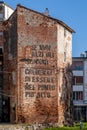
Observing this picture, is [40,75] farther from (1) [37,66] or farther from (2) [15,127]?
(2) [15,127]

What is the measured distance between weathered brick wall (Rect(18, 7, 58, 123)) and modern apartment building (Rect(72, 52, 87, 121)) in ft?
80.4

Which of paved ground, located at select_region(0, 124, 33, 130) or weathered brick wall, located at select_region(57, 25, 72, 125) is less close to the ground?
weathered brick wall, located at select_region(57, 25, 72, 125)

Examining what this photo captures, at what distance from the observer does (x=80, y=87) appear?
73.7 meters

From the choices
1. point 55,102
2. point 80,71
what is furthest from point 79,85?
point 55,102

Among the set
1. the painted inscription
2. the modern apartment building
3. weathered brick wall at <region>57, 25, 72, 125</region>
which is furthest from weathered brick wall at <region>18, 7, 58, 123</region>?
the modern apartment building

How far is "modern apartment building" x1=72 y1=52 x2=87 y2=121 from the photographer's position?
7325cm

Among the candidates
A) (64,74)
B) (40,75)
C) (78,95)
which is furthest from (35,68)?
(78,95)

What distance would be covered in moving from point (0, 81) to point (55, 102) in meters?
6.22

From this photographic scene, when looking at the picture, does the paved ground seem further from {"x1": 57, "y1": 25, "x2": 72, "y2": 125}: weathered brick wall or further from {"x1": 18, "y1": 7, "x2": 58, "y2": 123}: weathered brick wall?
{"x1": 57, "y1": 25, "x2": 72, "y2": 125}: weathered brick wall

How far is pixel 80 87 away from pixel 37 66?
25.7 metres

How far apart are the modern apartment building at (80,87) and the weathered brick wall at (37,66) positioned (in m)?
24.5

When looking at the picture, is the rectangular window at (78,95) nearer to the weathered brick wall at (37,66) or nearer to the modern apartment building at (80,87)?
the modern apartment building at (80,87)

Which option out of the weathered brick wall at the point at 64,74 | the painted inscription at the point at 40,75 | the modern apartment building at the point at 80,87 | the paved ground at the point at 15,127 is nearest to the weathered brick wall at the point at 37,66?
the painted inscription at the point at 40,75

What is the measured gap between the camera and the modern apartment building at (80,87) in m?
73.2
